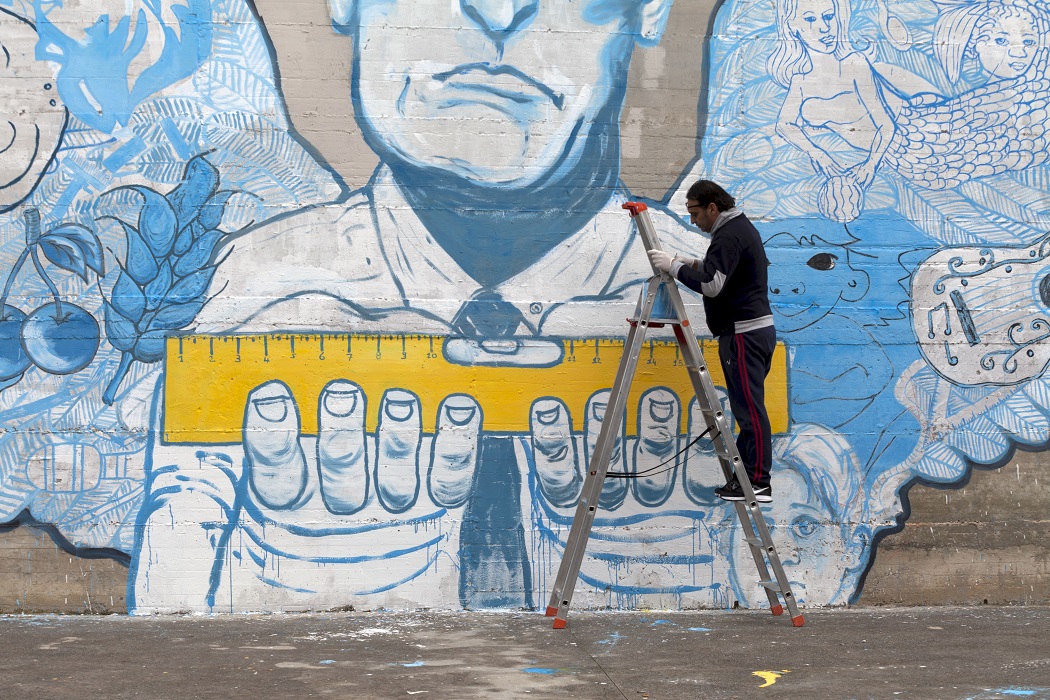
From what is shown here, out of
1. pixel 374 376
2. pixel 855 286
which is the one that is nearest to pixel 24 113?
pixel 374 376

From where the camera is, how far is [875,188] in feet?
18.6

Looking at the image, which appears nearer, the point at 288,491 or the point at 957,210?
the point at 288,491

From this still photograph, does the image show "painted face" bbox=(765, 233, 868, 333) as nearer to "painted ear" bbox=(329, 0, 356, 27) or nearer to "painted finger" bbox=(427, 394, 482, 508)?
"painted finger" bbox=(427, 394, 482, 508)

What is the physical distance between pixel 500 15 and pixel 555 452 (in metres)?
2.32

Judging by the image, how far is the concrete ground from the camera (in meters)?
4.14

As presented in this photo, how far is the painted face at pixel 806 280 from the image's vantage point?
221 inches

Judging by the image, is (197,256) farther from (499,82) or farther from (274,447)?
(499,82)

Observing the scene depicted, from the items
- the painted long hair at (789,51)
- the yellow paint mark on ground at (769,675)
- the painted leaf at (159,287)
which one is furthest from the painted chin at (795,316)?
the painted leaf at (159,287)

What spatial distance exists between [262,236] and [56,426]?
56.2 inches

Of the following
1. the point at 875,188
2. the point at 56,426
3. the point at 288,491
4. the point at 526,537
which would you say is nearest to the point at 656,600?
the point at 526,537

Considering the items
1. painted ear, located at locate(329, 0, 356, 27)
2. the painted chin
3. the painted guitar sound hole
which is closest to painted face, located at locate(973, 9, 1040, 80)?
the painted guitar sound hole

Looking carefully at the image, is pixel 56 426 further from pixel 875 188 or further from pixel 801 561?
pixel 875 188

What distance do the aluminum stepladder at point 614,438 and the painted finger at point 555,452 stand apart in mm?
265

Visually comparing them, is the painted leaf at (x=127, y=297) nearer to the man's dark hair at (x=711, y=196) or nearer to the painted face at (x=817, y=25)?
the man's dark hair at (x=711, y=196)
